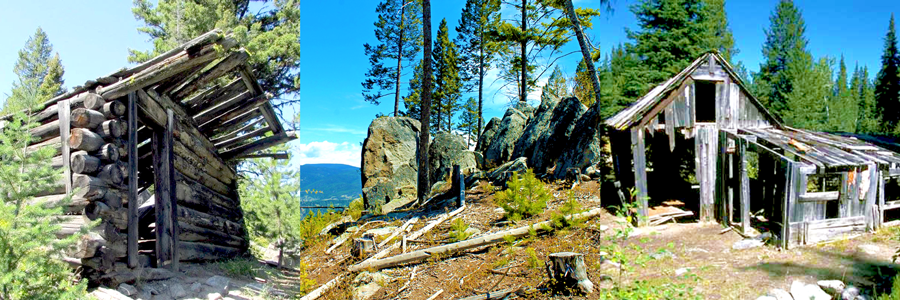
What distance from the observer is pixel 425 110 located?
1.84 m

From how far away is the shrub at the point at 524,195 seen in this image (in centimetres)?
186

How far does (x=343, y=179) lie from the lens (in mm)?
1943

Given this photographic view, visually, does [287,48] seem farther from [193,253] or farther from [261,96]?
[193,253]

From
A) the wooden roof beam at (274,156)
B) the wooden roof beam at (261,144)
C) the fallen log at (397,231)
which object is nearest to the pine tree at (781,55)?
the fallen log at (397,231)

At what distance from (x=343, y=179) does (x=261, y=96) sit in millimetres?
4851

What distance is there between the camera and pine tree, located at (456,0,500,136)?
194 centimetres

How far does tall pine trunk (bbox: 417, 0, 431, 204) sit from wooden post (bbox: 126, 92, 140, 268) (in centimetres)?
379

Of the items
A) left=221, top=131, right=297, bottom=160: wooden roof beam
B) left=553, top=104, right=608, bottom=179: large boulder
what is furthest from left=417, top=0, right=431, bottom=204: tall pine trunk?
left=221, top=131, right=297, bottom=160: wooden roof beam

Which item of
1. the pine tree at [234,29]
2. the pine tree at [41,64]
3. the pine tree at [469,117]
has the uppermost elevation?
the pine tree at [234,29]

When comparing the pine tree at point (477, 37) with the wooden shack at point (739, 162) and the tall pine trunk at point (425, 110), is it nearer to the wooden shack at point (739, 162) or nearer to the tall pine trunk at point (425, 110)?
the tall pine trunk at point (425, 110)

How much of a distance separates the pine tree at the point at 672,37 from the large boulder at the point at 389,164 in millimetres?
894

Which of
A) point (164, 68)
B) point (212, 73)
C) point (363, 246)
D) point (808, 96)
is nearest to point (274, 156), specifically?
point (212, 73)

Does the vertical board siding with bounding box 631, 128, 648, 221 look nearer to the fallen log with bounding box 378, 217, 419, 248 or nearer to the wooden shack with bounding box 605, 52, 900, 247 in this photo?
the wooden shack with bounding box 605, 52, 900, 247

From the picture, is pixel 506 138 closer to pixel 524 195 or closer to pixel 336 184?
pixel 524 195
